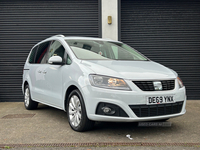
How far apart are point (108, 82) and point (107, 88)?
96mm

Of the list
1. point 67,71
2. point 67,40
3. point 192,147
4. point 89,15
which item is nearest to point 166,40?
point 89,15

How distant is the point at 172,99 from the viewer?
3568 mm

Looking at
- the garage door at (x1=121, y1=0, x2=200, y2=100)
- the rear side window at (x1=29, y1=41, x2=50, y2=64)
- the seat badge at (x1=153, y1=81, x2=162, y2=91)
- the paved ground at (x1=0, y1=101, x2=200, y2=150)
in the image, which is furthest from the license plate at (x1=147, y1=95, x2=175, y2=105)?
the garage door at (x1=121, y1=0, x2=200, y2=100)

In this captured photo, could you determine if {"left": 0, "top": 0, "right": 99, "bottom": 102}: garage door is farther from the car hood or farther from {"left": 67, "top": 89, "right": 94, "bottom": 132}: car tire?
{"left": 67, "top": 89, "right": 94, "bottom": 132}: car tire

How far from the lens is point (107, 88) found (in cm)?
338

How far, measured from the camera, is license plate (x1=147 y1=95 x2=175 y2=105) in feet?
11.1

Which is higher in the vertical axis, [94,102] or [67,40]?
[67,40]

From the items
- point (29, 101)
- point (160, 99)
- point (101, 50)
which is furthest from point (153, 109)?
point (29, 101)

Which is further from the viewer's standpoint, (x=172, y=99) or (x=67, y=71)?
(x=67, y=71)

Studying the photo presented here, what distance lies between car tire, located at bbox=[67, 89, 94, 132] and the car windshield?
2.45ft

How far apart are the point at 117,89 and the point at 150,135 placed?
95 cm

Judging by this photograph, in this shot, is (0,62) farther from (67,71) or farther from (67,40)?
(67,71)

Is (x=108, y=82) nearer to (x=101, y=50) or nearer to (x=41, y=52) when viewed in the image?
(x=101, y=50)

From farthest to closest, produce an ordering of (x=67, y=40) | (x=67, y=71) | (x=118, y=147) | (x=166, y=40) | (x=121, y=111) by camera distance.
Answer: (x=166, y=40)
(x=67, y=40)
(x=67, y=71)
(x=121, y=111)
(x=118, y=147)
